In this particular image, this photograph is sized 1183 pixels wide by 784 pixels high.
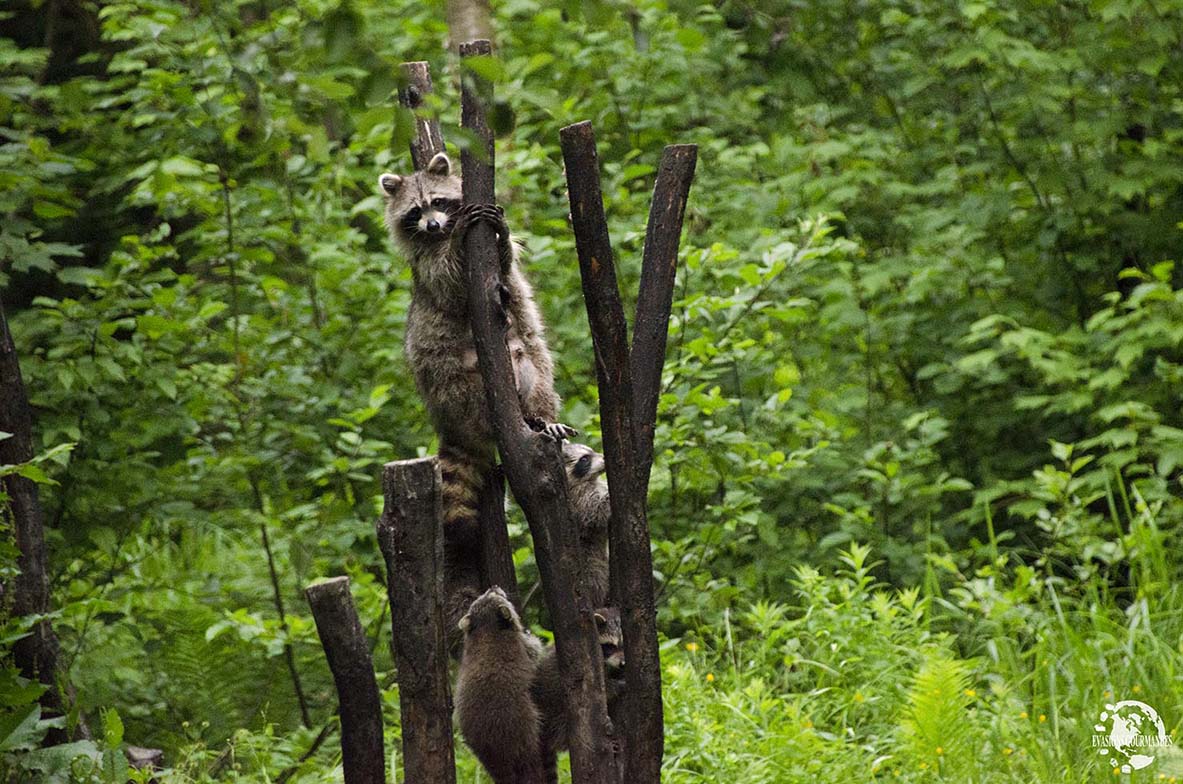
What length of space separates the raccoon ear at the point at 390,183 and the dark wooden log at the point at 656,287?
1.63 metres

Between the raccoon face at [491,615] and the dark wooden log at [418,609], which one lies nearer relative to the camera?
the dark wooden log at [418,609]

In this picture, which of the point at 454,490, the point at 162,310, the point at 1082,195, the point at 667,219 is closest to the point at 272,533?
the point at 162,310

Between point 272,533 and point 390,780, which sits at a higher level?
point 272,533

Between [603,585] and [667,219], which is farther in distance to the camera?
[603,585]

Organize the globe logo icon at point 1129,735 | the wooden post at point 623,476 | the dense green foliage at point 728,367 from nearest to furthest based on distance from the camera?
the wooden post at point 623,476 < the globe logo icon at point 1129,735 < the dense green foliage at point 728,367

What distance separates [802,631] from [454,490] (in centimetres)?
213

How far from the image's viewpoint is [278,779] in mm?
4617

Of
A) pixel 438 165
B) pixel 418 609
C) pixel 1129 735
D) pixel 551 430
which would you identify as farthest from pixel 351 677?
pixel 1129 735

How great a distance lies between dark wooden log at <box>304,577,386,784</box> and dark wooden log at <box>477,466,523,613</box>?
545 mm

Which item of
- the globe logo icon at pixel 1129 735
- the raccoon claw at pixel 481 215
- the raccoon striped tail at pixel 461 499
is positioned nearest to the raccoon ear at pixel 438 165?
the raccoon claw at pixel 481 215

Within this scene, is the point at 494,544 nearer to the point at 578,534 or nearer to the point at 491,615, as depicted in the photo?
the point at 491,615

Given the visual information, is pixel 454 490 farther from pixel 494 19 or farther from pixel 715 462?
pixel 494 19

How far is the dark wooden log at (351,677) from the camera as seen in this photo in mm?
3051

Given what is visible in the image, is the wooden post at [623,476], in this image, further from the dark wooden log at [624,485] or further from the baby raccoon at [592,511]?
the baby raccoon at [592,511]
